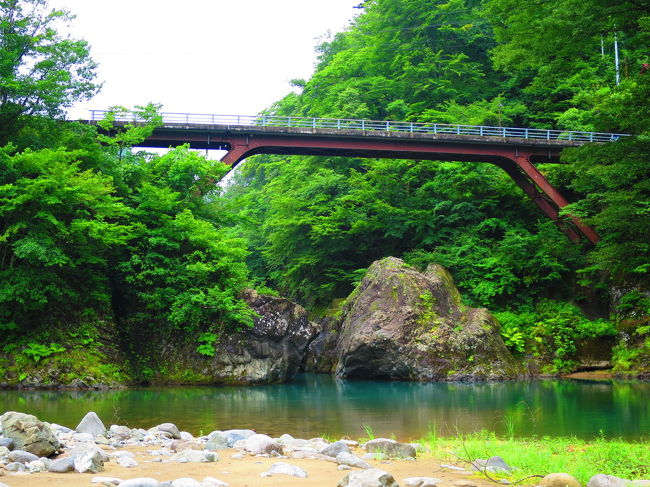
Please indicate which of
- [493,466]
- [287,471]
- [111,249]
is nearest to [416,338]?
[111,249]

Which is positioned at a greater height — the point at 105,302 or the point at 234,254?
the point at 234,254

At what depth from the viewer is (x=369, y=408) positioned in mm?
12336

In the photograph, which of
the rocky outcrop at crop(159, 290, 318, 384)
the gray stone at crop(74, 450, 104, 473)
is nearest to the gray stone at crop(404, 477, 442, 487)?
the gray stone at crop(74, 450, 104, 473)

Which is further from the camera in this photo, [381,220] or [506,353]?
[381,220]

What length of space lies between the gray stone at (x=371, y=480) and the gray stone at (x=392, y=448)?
71.6 inches

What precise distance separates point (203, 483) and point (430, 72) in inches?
1249

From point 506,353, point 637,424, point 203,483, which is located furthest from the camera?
point 506,353

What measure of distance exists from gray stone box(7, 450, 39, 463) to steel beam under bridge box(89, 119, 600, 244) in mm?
19676

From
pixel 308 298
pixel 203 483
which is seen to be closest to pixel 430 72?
pixel 308 298

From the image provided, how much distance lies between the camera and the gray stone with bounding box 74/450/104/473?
5.07 m

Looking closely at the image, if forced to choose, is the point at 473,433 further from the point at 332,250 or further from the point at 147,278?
the point at 332,250

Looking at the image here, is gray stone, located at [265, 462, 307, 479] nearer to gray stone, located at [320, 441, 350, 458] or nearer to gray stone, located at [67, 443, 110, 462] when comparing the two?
gray stone, located at [320, 441, 350, 458]

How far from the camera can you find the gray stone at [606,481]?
14.7 feet

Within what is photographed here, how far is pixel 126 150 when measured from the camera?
21.1m
